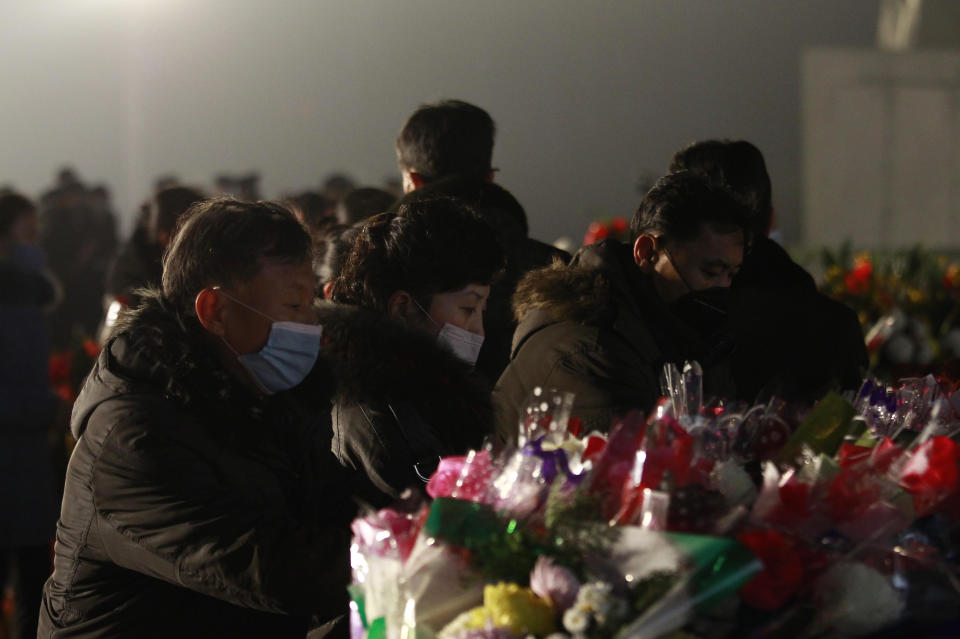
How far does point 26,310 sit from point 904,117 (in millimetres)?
14249

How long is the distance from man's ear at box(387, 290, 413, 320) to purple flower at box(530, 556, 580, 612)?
4.09 feet

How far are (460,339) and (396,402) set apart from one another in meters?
0.33

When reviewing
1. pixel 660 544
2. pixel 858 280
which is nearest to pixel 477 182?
pixel 660 544

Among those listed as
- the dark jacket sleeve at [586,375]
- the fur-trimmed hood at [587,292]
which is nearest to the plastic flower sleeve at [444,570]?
the dark jacket sleeve at [586,375]

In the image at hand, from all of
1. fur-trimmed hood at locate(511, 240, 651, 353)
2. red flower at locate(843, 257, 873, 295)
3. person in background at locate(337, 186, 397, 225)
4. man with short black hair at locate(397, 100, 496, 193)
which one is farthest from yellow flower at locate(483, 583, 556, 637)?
red flower at locate(843, 257, 873, 295)

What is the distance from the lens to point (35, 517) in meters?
4.90

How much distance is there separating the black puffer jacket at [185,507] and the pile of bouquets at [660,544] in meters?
0.21

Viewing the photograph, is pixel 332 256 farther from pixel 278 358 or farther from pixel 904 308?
pixel 904 308

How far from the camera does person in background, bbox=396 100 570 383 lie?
4.04 meters

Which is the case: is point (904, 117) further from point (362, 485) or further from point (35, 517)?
point (362, 485)

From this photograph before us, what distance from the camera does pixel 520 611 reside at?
1.72 m

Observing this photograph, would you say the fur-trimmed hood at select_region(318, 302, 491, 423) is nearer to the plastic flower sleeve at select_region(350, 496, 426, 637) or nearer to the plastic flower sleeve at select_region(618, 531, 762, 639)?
the plastic flower sleeve at select_region(350, 496, 426, 637)

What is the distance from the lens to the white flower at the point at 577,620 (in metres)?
1.68

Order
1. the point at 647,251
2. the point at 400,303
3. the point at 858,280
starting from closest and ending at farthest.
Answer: the point at 400,303, the point at 647,251, the point at 858,280
